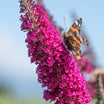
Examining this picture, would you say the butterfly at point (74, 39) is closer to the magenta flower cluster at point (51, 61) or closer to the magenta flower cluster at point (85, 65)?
the magenta flower cluster at point (51, 61)

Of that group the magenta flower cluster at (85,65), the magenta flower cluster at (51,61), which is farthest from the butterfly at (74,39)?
the magenta flower cluster at (85,65)

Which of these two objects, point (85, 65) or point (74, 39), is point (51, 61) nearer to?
point (74, 39)

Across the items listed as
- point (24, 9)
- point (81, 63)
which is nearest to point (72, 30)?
point (24, 9)

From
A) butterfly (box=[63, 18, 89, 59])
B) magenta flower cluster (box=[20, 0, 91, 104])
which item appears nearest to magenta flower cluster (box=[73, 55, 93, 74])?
butterfly (box=[63, 18, 89, 59])

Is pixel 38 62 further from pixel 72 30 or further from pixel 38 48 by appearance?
pixel 72 30

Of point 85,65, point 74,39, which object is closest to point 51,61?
point 74,39

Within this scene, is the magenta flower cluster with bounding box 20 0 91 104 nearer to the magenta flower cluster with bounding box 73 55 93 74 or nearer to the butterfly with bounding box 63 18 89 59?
the butterfly with bounding box 63 18 89 59
